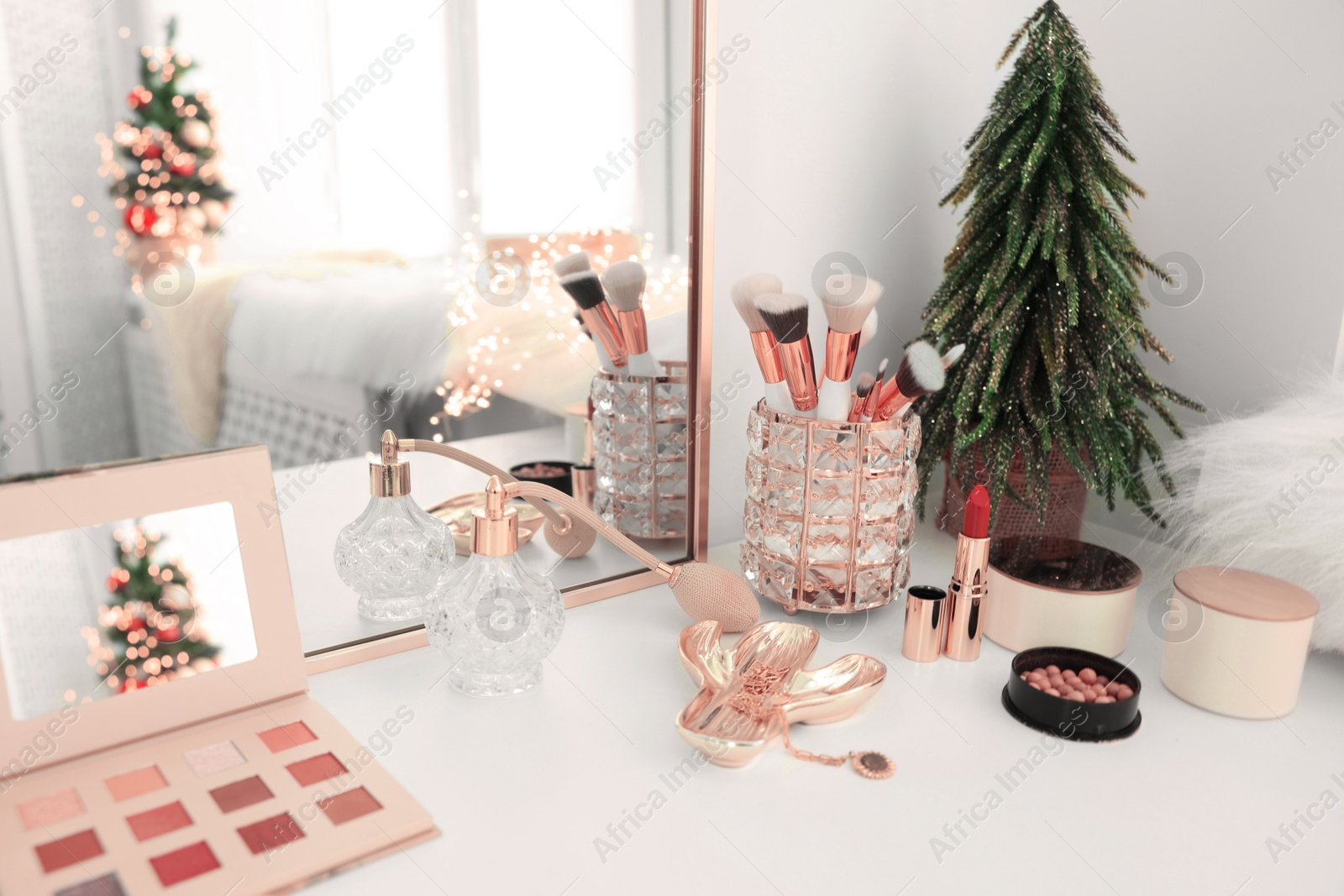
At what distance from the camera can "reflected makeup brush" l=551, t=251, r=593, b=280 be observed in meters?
0.78

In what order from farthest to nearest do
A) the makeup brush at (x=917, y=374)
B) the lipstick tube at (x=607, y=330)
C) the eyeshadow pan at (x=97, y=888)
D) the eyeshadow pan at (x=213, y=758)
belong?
the lipstick tube at (x=607, y=330) → the makeup brush at (x=917, y=374) → the eyeshadow pan at (x=213, y=758) → the eyeshadow pan at (x=97, y=888)

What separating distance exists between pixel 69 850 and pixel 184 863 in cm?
7

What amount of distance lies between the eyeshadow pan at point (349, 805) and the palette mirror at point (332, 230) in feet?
0.63

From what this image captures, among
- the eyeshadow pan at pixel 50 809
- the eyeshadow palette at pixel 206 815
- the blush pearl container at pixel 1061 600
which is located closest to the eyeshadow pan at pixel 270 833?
the eyeshadow palette at pixel 206 815

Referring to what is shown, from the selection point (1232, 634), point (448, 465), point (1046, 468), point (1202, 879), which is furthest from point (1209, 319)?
point (448, 465)

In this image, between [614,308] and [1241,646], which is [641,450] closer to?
[614,308]

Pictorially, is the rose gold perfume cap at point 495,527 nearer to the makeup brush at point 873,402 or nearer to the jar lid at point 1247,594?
the makeup brush at point 873,402

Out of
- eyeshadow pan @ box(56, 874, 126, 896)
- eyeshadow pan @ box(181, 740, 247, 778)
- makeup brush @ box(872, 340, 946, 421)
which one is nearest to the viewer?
eyeshadow pan @ box(56, 874, 126, 896)

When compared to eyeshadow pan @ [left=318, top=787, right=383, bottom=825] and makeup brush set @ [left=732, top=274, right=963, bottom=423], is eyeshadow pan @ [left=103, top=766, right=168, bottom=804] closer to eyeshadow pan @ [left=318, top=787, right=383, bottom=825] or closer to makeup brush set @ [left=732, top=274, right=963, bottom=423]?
eyeshadow pan @ [left=318, top=787, right=383, bottom=825]

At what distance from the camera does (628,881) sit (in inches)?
20.3

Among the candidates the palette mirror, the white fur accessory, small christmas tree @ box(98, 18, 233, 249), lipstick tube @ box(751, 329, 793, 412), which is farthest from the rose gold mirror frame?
the white fur accessory

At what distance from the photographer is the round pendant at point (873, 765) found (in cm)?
61

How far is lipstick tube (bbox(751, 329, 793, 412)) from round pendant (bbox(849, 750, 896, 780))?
0.29m

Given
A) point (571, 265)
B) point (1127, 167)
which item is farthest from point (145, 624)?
point (1127, 167)
